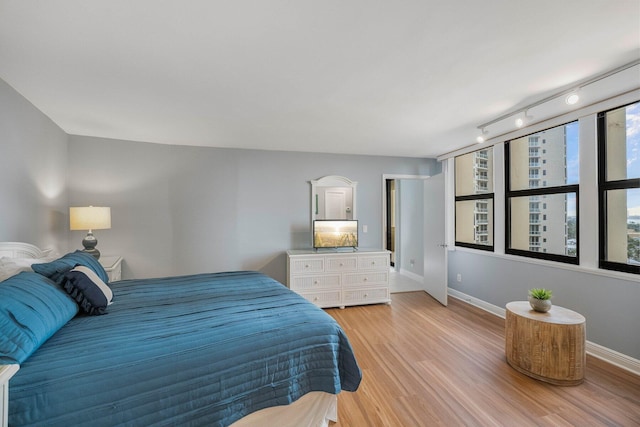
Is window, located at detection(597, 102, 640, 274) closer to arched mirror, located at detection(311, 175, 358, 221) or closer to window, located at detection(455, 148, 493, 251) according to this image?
window, located at detection(455, 148, 493, 251)

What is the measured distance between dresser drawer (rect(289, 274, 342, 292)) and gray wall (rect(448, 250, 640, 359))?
2.05m

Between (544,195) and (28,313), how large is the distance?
451cm

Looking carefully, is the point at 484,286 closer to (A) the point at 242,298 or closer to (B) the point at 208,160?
(A) the point at 242,298

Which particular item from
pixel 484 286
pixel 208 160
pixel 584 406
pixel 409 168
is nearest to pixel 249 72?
pixel 208 160

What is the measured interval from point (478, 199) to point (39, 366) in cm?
478

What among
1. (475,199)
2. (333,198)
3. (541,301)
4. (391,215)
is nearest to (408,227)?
(391,215)

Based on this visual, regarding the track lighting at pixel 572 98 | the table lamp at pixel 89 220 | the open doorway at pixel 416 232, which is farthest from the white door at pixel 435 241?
the table lamp at pixel 89 220

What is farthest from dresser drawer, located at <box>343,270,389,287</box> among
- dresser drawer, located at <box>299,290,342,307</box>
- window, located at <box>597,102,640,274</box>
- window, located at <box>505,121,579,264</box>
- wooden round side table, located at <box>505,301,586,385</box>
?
window, located at <box>597,102,640,274</box>

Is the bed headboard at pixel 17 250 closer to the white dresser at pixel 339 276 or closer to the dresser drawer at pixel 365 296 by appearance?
the white dresser at pixel 339 276

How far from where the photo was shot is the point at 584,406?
6.48 feet

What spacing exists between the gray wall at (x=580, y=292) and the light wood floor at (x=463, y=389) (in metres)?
0.14

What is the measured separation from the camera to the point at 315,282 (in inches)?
160

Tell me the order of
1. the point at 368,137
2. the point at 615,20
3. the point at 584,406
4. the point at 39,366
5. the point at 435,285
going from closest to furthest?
the point at 39,366 < the point at 615,20 < the point at 584,406 < the point at 368,137 < the point at 435,285

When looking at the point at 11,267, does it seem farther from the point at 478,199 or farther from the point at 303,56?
the point at 478,199
